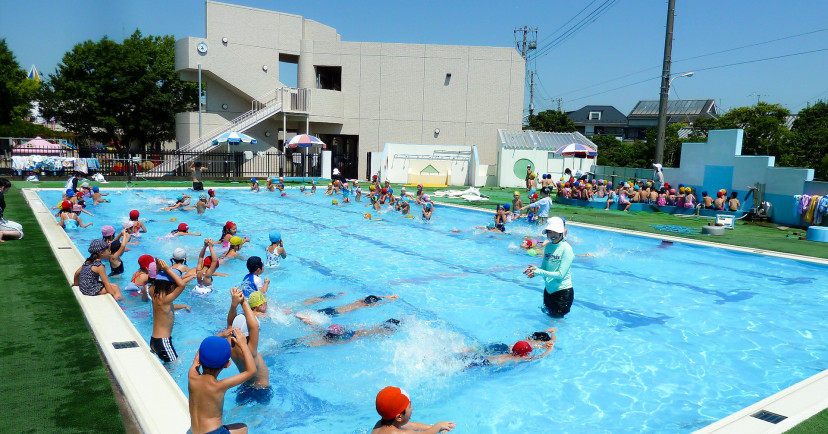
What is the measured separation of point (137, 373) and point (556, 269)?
5297 mm

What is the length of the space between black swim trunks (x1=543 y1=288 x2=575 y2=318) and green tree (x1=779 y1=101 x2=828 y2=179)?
1091 inches

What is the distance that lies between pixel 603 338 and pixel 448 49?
30.6 meters

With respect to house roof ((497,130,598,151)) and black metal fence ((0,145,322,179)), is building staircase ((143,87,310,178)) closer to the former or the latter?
black metal fence ((0,145,322,179))

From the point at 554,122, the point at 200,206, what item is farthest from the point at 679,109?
the point at 200,206

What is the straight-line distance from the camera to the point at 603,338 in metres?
8.44

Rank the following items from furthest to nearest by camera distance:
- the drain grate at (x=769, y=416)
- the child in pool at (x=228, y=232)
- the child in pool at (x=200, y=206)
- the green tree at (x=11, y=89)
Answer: the green tree at (x=11, y=89), the child in pool at (x=200, y=206), the child in pool at (x=228, y=232), the drain grate at (x=769, y=416)

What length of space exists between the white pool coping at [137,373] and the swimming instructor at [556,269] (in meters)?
4.45

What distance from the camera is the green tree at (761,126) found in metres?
37.7

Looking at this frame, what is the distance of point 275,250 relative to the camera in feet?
36.7

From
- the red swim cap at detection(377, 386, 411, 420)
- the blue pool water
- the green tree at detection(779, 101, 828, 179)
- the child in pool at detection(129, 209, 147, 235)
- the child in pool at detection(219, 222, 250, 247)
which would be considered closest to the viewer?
the red swim cap at detection(377, 386, 411, 420)

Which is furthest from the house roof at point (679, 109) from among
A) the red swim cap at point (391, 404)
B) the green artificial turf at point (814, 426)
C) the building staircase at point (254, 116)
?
the red swim cap at point (391, 404)

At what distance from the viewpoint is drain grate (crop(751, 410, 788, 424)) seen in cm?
498

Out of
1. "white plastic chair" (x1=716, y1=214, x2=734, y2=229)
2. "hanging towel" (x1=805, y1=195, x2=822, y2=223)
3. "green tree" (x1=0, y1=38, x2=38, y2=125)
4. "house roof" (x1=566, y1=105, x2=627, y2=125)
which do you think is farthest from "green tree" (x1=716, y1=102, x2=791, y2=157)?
"green tree" (x1=0, y1=38, x2=38, y2=125)

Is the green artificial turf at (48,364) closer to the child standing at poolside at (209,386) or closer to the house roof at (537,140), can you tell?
the child standing at poolside at (209,386)
